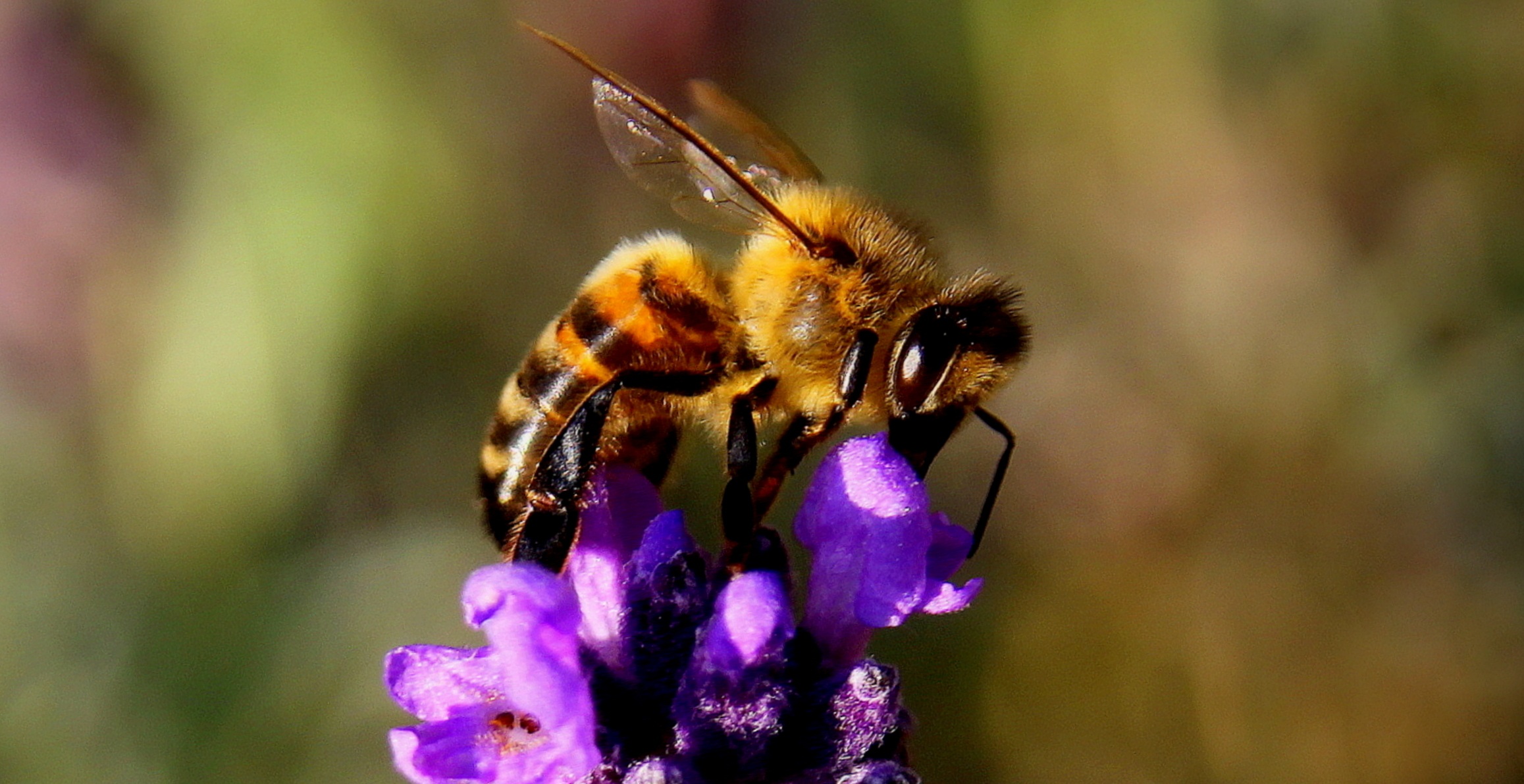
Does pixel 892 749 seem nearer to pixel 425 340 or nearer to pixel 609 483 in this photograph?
pixel 609 483

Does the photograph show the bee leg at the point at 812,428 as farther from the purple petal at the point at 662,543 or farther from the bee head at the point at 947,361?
the purple petal at the point at 662,543

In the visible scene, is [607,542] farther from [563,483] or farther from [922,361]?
[922,361]

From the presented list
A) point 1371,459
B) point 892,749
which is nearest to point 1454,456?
point 1371,459

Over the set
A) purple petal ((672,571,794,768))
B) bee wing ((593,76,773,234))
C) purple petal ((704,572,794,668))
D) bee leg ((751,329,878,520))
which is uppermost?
bee wing ((593,76,773,234))

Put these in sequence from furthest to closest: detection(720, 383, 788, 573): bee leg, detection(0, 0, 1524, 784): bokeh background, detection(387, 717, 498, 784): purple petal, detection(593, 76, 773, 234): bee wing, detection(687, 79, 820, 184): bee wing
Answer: detection(0, 0, 1524, 784): bokeh background, detection(687, 79, 820, 184): bee wing, detection(593, 76, 773, 234): bee wing, detection(720, 383, 788, 573): bee leg, detection(387, 717, 498, 784): purple petal

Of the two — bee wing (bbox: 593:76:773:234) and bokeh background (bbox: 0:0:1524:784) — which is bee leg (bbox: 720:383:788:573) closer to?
bee wing (bbox: 593:76:773:234)

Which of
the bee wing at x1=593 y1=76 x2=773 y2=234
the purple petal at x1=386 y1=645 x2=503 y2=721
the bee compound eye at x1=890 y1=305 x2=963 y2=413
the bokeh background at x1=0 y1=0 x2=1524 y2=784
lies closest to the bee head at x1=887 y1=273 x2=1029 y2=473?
the bee compound eye at x1=890 y1=305 x2=963 y2=413

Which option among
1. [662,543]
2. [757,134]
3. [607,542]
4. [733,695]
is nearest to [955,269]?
[757,134]
